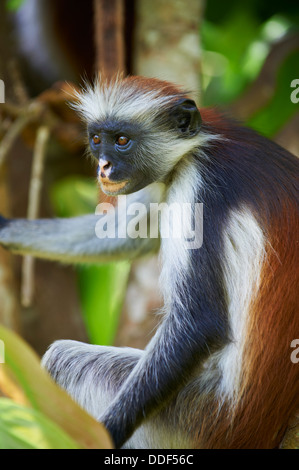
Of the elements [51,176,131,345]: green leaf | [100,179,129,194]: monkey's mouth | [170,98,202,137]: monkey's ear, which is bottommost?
[51,176,131,345]: green leaf

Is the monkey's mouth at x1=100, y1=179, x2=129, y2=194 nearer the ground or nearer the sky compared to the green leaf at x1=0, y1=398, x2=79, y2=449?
nearer the sky

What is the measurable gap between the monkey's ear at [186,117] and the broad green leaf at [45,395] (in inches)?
63.9

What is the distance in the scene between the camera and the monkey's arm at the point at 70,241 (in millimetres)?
4004

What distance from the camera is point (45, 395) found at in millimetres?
2057

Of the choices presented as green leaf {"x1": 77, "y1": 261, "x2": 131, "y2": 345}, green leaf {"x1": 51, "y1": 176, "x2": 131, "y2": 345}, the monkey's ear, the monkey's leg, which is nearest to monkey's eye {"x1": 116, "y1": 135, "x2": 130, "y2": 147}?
the monkey's ear

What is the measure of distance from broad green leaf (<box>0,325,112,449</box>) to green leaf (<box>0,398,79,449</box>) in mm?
58

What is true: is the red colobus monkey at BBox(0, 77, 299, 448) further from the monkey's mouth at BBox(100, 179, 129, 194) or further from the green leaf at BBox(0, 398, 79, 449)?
the green leaf at BBox(0, 398, 79, 449)

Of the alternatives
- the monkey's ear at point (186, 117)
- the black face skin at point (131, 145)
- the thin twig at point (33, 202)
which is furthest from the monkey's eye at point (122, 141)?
the thin twig at point (33, 202)

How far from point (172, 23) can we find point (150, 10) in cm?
23

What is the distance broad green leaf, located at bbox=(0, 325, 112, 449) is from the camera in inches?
79.0

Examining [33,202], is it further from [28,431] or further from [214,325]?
[28,431]

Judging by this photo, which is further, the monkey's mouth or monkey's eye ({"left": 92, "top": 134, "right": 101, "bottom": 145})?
monkey's eye ({"left": 92, "top": 134, "right": 101, "bottom": 145})

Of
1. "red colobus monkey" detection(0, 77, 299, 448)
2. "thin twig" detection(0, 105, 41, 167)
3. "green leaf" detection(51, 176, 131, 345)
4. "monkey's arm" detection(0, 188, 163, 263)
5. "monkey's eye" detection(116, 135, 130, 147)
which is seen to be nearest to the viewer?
"red colobus monkey" detection(0, 77, 299, 448)

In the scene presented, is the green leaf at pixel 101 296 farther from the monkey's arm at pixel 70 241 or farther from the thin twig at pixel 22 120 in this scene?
the monkey's arm at pixel 70 241
